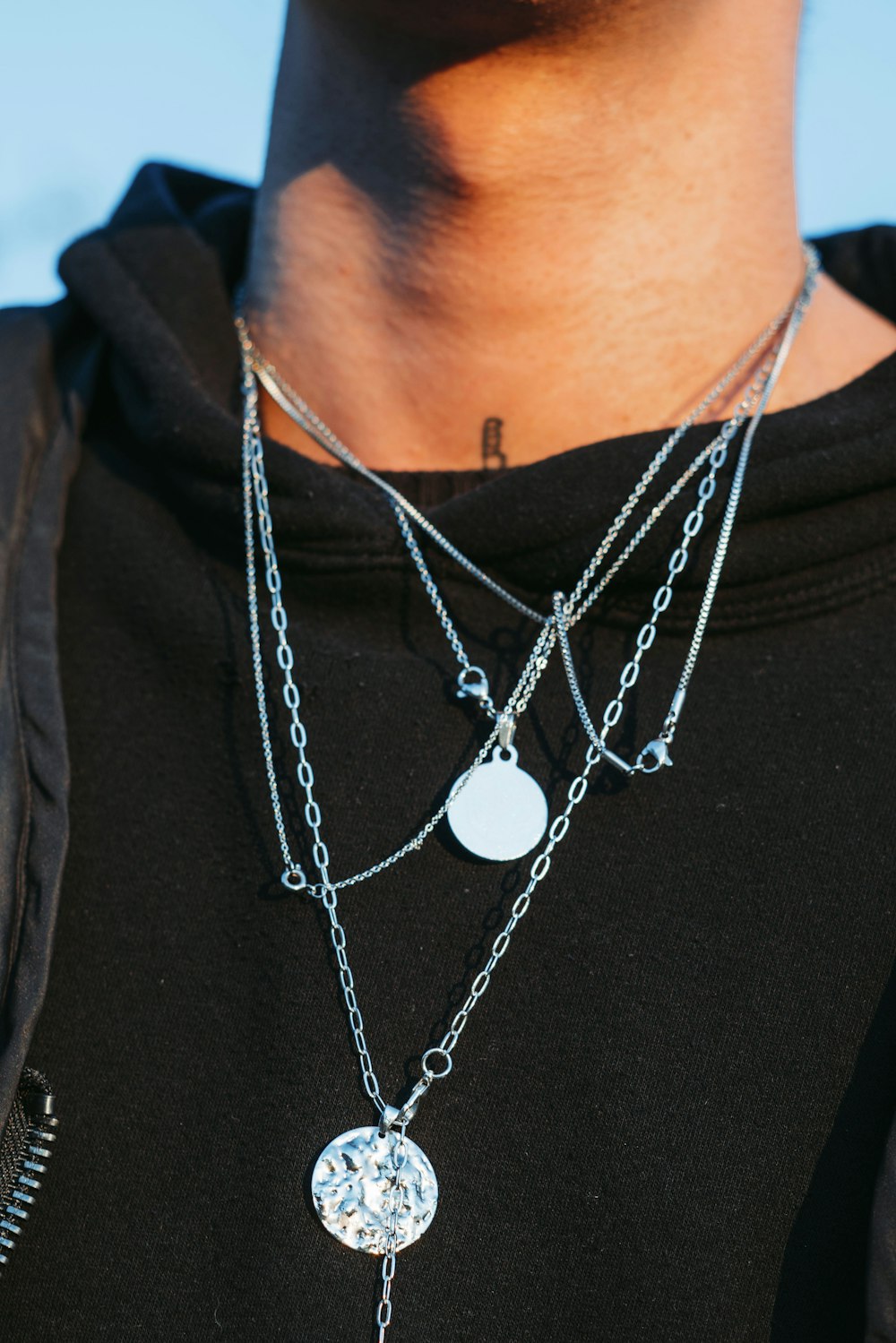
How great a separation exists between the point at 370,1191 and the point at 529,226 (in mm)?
1125

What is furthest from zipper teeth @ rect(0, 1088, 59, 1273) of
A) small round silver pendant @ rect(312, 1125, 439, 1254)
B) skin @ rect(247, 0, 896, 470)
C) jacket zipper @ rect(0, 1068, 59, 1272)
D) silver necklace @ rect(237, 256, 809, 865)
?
skin @ rect(247, 0, 896, 470)

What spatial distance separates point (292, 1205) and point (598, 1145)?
1.00ft

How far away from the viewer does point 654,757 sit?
4.62ft

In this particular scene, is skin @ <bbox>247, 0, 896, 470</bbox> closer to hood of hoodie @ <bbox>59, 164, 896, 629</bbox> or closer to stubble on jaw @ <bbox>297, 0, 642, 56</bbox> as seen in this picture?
stubble on jaw @ <bbox>297, 0, 642, 56</bbox>

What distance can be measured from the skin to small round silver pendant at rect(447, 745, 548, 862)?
1.54 ft

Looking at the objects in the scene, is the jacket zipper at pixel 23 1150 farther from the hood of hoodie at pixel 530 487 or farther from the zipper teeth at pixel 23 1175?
the hood of hoodie at pixel 530 487

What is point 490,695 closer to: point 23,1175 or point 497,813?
point 497,813

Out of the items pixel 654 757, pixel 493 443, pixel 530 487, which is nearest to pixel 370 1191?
pixel 654 757

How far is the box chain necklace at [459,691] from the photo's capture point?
4.09ft

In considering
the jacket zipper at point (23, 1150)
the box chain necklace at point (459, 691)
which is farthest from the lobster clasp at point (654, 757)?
the jacket zipper at point (23, 1150)

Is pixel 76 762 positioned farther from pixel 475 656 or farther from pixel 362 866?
pixel 475 656

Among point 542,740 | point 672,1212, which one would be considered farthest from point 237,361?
point 672,1212

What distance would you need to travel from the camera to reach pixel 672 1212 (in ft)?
3.92

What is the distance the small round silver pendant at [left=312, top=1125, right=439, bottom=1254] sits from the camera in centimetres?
123
